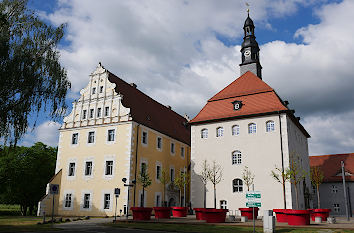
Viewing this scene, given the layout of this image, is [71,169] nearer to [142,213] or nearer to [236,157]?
[142,213]

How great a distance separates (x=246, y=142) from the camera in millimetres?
29188

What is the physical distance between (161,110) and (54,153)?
16.4 m

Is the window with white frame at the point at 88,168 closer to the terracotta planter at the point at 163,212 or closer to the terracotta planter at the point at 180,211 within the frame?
the terracotta planter at the point at 180,211

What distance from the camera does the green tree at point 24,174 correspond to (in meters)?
38.2

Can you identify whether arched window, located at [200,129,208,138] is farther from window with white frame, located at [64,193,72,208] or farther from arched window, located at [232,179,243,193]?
window with white frame, located at [64,193,72,208]

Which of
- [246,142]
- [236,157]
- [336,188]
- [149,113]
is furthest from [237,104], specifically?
[336,188]

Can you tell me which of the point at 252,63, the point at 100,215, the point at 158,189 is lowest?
the point at 100,215

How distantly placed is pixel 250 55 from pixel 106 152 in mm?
19047

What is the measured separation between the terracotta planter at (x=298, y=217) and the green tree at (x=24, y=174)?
102 feet

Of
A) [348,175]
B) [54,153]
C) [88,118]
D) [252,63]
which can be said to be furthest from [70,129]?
[348,175]

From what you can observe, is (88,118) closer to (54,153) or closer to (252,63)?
(54,153)

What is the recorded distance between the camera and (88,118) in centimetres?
3328

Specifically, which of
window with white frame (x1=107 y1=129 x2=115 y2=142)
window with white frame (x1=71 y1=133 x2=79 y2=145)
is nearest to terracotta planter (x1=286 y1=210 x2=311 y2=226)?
window with white frame (x1=107 y1=129 x2=115 y2=142)

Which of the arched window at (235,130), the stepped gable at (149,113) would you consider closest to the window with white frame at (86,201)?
the stepped gable at (149,113)
